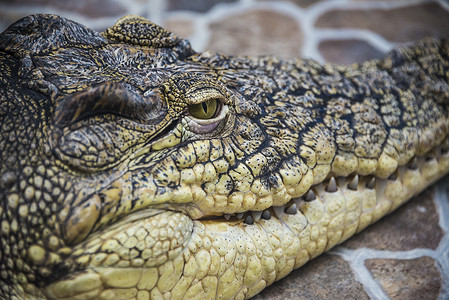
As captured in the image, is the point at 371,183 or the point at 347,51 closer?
the point at 371,183

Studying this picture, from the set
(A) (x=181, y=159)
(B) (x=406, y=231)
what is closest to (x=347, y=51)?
(B) (x=406, y=231)

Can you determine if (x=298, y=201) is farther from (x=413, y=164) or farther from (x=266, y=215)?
(x=413, y=164)

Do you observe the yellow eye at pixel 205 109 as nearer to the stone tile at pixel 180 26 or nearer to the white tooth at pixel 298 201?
the white tooth at pixel 298 201

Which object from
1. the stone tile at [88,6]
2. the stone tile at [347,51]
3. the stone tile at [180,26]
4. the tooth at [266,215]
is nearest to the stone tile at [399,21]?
the stone tile at [347,51]

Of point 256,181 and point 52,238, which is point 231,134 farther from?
point 52,238

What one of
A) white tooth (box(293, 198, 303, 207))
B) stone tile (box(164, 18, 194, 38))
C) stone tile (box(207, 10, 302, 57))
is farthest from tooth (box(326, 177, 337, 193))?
stone tile (box(164, 18, 194, 38))

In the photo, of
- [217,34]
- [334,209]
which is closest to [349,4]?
[217,34]

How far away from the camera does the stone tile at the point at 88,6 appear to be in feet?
11.0

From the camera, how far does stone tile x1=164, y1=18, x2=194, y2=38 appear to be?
10.6 feet

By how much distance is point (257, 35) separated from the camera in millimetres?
3285

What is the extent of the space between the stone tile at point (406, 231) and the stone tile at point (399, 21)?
1549 millimetres

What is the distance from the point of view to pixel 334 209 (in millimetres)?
1753

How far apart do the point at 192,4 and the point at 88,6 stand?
0.79m

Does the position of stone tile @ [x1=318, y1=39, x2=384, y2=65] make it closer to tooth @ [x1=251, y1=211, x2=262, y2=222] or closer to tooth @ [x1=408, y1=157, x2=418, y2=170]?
tooth @ [x1=408, y1=157, x2=418, y2=170]
